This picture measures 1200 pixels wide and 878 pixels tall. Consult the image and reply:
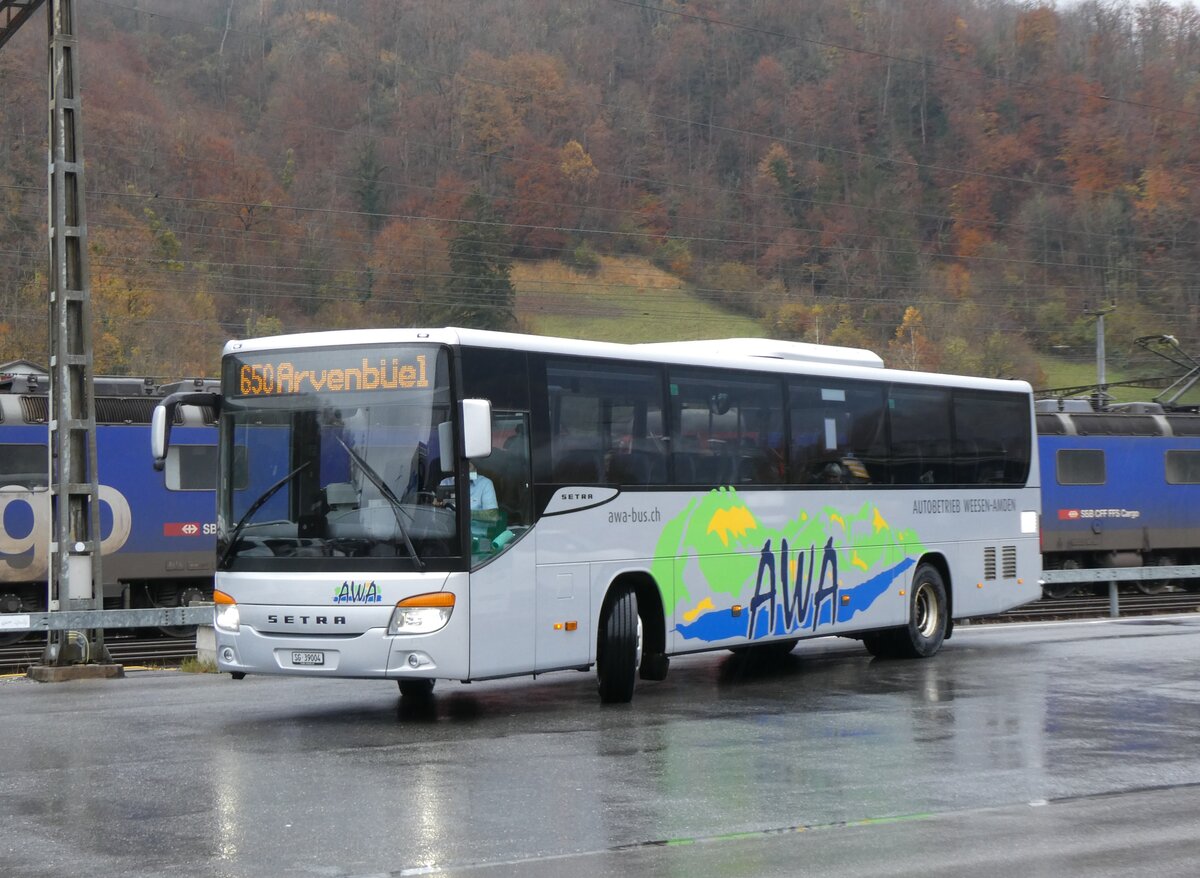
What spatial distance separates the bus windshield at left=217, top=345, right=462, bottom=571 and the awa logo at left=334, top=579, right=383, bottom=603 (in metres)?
0.14

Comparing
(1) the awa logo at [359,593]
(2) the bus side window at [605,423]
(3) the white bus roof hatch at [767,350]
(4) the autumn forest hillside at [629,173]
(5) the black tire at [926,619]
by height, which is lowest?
(5) the black tire at [926,619]

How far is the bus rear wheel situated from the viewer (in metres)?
17.7

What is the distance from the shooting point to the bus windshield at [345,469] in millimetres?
12273

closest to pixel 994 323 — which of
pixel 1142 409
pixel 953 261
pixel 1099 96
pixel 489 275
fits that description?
pixel 953 261

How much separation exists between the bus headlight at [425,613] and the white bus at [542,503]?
0.02m

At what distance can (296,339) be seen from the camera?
1307cm

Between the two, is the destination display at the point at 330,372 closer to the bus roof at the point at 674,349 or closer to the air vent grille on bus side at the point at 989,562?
the bus roof at the point at 674,349

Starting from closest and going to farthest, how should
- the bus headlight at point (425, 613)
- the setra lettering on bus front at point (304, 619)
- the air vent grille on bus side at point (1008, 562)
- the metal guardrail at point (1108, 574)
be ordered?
the bus headlight at point (425, 613) → the setra lettering on bus front at point (304, 619) → the air vent grille on bus side at point (1008, 562) → the metal guardrail at point (1108, 574)

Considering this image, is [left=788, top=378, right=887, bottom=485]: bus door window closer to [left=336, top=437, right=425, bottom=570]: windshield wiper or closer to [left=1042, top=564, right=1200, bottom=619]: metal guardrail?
[left=1042, top=564, right=1200, bottom=619]: metal guardrail

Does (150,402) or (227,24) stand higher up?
(227,24)

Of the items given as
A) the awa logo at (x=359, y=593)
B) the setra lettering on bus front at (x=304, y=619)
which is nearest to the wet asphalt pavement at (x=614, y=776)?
the setra lettering on bus front at (x=304, y=619)

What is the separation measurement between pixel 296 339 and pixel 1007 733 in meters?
6.29

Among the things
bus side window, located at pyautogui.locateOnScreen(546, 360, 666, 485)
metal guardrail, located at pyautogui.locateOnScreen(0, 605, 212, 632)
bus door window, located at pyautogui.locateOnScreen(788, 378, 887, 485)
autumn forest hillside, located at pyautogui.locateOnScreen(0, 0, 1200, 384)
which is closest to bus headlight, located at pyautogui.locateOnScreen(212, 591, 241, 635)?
bus side window, located at pyautogui.locateOnScreen(546, 360, 666, 485)

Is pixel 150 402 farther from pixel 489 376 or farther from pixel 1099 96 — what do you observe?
pixel 1099 96
